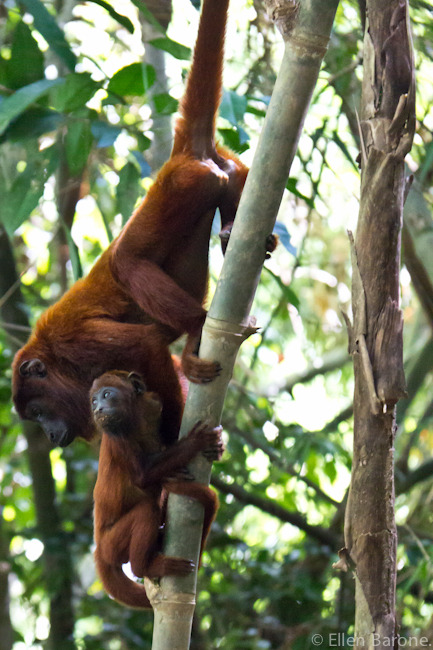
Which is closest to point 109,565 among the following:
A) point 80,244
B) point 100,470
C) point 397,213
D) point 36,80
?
point 100,470

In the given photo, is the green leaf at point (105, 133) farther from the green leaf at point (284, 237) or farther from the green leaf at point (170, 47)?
the green leaf at point (284, 237)

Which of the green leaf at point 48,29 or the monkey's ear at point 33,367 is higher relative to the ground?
the green leaf at point 48,29

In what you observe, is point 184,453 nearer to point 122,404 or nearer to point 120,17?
point 122,404

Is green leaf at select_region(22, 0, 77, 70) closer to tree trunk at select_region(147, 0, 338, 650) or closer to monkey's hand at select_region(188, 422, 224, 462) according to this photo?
tree trunk at select_region(147, 0, 338, 650)

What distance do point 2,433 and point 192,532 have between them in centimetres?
357

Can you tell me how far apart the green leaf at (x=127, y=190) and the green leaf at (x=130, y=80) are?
39cm

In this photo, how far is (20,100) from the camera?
2.87m

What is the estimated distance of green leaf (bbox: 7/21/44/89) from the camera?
3195 mm

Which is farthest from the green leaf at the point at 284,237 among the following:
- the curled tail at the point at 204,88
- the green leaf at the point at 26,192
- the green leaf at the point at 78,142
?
the green leaf at the point at 26,192

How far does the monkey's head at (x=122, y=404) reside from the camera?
2.61 meters

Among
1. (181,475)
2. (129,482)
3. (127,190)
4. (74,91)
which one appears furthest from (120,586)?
(74,91)

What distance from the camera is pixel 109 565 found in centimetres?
Result: 272

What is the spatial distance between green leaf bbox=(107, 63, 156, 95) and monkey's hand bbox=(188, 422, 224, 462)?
1637mm

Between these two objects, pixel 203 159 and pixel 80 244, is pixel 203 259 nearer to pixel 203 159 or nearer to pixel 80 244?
pixel 203 159
